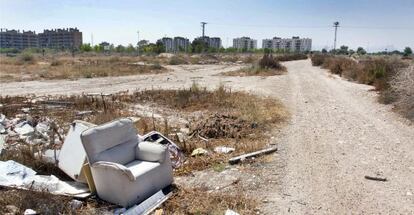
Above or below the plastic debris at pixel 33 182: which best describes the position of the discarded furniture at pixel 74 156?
above

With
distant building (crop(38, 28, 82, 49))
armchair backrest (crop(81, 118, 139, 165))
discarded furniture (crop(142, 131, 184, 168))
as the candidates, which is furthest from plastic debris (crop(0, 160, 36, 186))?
distant building (crop(38, 28, 82, 49))

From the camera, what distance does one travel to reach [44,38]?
381 ft

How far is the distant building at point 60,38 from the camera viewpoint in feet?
371

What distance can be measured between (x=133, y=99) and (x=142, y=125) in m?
5.07

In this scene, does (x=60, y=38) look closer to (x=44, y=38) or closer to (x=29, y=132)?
(x=44, y=38)

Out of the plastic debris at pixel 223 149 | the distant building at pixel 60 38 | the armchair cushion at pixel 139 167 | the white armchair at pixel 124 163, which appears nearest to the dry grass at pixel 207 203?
the white armchair at pixel 124 163

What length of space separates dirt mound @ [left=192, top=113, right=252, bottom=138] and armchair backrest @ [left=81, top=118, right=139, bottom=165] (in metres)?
2.86

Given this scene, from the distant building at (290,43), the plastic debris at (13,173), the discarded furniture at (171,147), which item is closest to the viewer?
the plastic debris at (13,173)

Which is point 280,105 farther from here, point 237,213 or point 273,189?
point 237,213

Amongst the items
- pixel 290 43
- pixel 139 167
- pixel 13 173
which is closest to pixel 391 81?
pixel 139 167

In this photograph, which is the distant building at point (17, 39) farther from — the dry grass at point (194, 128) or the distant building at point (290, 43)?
the dry grass at point (194, 128)

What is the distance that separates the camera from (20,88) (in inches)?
691

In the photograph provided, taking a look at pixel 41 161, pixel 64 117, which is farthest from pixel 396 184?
pixel 64 117

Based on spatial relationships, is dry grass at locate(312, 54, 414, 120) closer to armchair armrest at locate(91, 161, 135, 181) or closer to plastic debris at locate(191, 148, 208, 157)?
plastic debris at locate(191, 148, 208, 157)
